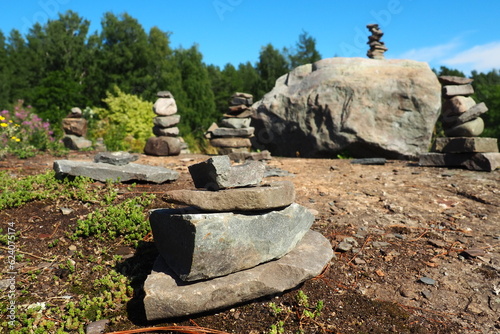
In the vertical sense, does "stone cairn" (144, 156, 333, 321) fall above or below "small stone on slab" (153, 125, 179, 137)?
below

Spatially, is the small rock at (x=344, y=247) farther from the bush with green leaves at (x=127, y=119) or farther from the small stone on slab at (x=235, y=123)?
the bush with green leaves at (x=127, y=119)

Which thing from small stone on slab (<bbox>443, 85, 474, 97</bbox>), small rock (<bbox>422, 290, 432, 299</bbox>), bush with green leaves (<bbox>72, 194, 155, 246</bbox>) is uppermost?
small stone on slab (<bbox>443, 85, 474, 97</bbox>)

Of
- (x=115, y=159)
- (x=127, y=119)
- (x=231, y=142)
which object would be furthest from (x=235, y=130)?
(x=127, y=119)

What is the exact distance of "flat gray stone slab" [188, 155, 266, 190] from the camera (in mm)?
2961

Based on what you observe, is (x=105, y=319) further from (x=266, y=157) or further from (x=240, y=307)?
(x=266, y=157)

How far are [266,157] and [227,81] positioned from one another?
28.2 metres

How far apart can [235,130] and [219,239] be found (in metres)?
7.34

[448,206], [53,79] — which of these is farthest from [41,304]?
[53,79]

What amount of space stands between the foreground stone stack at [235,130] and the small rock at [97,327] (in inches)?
286

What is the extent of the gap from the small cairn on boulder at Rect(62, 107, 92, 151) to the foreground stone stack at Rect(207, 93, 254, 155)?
176 inches

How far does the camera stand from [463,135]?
7.32 m

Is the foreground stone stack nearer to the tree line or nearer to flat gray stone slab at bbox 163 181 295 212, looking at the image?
flat gray stone slab at bbox 163 181 295 212

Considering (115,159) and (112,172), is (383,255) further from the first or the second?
(115,159)

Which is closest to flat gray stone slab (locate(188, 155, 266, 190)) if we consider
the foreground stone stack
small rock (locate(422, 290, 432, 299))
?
small rock (locate(422, 290, 432, 299))
